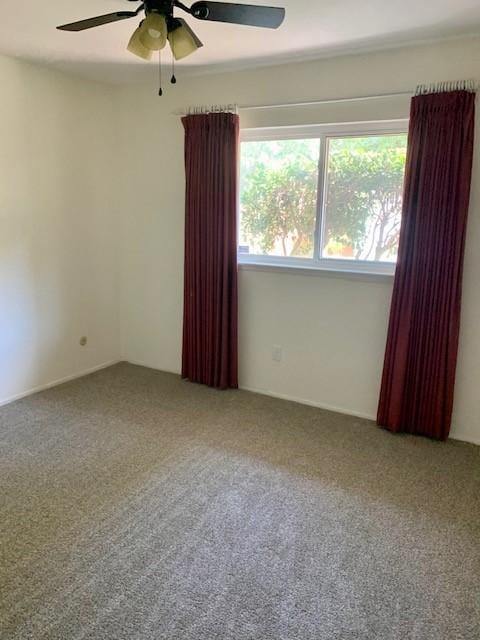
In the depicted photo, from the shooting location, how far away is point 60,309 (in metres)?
3.78

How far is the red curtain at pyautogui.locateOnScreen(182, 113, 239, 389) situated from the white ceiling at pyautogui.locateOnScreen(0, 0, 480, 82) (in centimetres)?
54

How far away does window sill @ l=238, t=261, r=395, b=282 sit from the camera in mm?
3096

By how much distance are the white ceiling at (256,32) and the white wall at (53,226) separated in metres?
0.32

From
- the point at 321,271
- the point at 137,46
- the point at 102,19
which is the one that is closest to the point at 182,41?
the point at 137,46

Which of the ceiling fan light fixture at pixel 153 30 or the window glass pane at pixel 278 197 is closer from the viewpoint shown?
the ceiling fan light fixture at pixel 153 30

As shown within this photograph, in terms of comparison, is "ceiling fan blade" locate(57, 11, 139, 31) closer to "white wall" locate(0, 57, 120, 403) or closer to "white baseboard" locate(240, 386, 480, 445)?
"white wall" locate(0, 57, 120, 403)

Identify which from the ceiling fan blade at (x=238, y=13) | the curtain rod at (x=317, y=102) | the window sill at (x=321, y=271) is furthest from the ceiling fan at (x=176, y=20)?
the window sill at (x=321, y=271)

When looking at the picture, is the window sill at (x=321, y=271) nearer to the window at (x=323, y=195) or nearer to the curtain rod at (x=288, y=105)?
the window at (x=323, y=195)

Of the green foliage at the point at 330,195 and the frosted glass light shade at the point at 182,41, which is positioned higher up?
the frosted glass light shade at the point at 182,41

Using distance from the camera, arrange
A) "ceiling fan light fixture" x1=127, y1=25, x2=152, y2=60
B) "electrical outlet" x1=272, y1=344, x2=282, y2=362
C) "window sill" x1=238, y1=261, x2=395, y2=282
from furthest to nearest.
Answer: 1. "electrical outlet" x1=272, y1=344, x2=282, y2=362
2. "window sill" x1=238, y1=261, x2=395, y2=282
3. "ceiling fan light fixture" x1=127, y1=25, x2=152, y2=60

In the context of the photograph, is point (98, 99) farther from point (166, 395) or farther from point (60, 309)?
point (166, 395)

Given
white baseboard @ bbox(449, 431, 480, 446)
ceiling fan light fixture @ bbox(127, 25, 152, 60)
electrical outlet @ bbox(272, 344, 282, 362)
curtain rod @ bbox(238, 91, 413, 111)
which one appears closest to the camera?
ceiling fan light fixture @ bbox(127, 25, 152, 60)

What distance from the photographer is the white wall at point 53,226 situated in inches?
128

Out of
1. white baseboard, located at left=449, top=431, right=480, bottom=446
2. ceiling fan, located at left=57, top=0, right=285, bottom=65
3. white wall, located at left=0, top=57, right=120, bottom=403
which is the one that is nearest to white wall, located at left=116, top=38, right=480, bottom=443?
white baseboard, located at left=449, top=431, right=480, bottom=446
